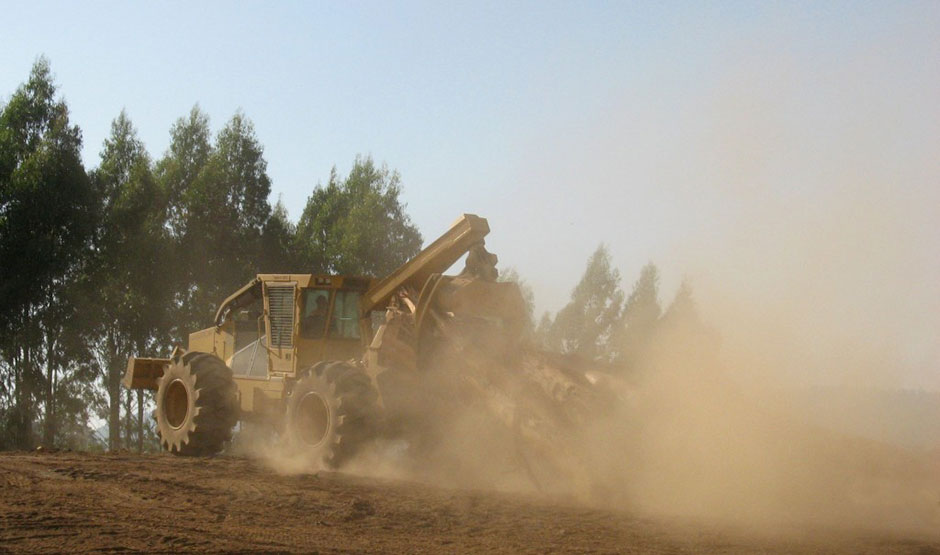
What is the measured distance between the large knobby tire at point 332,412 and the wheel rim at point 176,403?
3.44 metres

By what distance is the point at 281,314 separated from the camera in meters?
15.8

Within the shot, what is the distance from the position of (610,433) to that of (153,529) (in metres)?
5.47

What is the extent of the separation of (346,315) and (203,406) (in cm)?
285

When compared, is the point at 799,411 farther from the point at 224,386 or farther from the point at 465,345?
the point at 224,386

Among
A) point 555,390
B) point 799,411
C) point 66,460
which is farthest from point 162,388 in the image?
point 799,411

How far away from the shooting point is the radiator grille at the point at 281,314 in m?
15.6

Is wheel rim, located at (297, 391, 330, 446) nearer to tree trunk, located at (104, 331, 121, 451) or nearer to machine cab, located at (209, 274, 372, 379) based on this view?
machine cab, located at (209, 274, 372, 379)

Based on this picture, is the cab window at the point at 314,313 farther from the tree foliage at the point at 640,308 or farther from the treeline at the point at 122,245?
the tree foliage at the point at 640,308

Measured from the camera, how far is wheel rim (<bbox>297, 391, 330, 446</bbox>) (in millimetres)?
13727

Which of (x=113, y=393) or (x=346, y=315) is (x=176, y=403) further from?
(x=113, y=393)

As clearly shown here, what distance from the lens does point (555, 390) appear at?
11.7 meters

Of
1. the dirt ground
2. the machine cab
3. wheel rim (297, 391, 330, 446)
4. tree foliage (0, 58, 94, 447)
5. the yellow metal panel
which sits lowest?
the dirt ground

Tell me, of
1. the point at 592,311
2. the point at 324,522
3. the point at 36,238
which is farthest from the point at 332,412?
the point at 592,311

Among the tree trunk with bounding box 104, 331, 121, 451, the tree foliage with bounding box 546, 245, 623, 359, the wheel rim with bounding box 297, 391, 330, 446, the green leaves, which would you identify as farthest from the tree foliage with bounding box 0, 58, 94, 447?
the tree foliage with bounding box 546, 245, 623, 359
